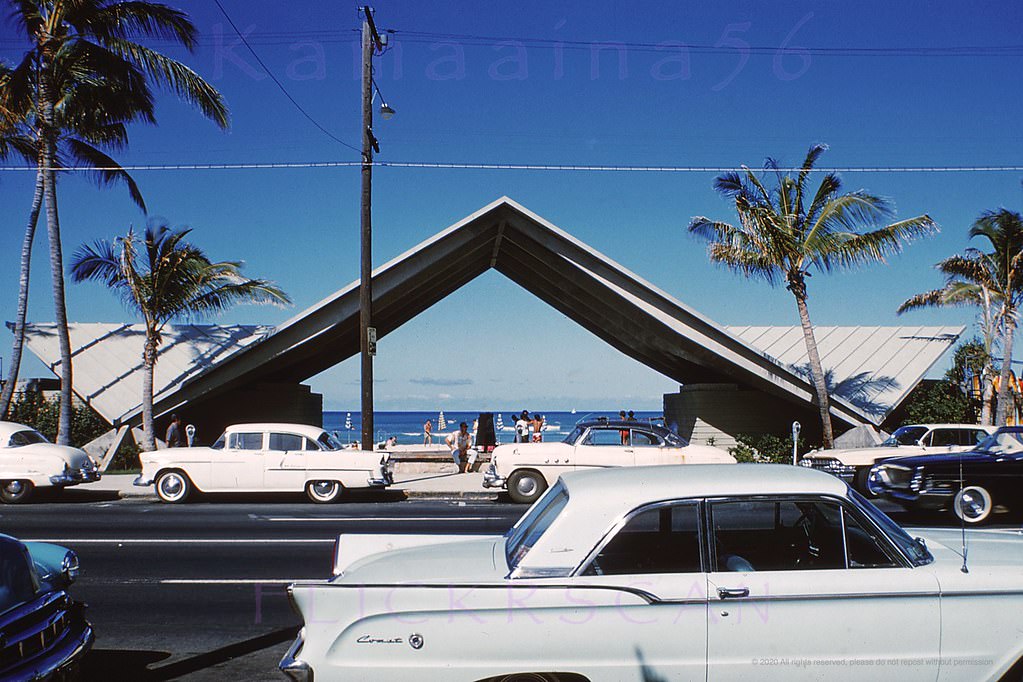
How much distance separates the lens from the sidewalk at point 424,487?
58.7 ft

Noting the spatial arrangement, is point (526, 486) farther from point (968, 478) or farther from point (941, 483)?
point (968, 478)

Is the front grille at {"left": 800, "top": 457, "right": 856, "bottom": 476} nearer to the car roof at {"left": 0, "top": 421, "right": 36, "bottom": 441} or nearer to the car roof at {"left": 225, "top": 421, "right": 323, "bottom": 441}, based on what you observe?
the car roof at {"left": 225, "top": 421, "right": 323, "bottom": 441}

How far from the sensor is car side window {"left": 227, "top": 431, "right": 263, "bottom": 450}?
16.3 meters

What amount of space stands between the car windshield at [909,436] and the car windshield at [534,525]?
49.1ft

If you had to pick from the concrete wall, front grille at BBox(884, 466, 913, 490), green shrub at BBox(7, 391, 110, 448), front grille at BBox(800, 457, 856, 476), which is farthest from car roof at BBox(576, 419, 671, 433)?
green shrub at BBox(7, 391, 110, 448)

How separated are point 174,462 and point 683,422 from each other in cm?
1809

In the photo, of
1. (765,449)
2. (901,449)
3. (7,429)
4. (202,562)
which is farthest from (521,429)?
(202,562)

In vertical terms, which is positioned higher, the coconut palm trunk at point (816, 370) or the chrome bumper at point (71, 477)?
the coconut palm trunk at point (816, 370)

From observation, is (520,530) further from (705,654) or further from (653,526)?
(705,654)

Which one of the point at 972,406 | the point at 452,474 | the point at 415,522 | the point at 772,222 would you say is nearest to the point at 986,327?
the point at 972,406

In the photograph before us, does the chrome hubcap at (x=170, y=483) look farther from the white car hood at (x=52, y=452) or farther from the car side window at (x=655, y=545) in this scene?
the car side window at (x=655, y=545)

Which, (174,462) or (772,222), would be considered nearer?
(174,462)

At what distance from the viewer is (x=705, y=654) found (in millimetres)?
4148

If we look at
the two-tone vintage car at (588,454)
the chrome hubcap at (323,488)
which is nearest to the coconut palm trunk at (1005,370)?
the two-tone vintage car at (588,454)
